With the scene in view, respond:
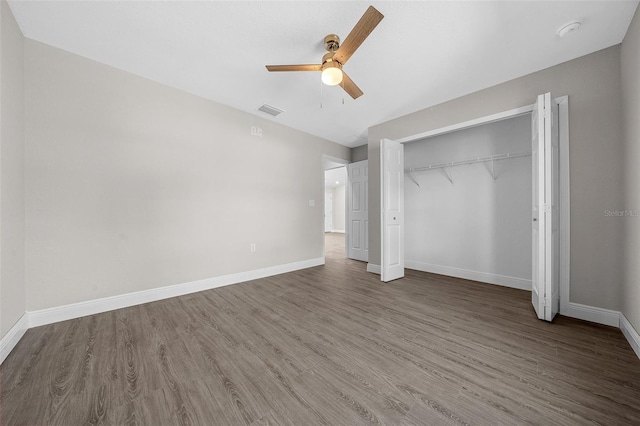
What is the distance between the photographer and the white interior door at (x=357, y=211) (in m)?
5.33

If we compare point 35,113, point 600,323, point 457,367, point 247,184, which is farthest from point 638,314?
point 35,113

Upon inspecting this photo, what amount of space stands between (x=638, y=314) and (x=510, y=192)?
1975mm

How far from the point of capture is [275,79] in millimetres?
2855

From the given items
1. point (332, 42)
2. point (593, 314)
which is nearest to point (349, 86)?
point (332, 42)

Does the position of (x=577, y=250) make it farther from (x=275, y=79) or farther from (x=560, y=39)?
(x=275, y=79)

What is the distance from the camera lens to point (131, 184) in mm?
2752

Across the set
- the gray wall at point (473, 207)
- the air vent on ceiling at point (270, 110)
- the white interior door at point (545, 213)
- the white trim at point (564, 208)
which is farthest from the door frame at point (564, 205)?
the air vent on ceiling at point (270, 110)

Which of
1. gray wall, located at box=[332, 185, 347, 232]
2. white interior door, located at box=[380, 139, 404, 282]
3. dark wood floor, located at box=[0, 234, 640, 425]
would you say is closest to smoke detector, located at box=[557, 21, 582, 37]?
white interior door, located at box=[380, 139, 404, 282]

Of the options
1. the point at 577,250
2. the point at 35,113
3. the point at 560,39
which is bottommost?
the point at 577,250

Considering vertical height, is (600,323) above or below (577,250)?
below

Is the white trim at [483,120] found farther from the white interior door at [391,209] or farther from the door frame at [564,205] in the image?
the white interior door at [391,209]

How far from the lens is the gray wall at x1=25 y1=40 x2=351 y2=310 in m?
2.28

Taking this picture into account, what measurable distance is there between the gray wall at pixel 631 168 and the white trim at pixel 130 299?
13.5 feet

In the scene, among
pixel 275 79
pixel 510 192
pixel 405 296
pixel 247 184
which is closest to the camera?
pixel 275 79
